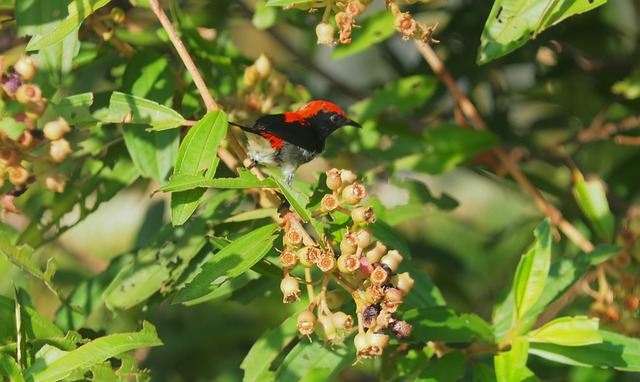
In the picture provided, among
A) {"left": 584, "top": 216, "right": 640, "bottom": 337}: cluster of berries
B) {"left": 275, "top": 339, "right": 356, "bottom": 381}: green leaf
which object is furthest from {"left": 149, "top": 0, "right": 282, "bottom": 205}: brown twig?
{"left": 584, "top": 216, "right": 640, "bottom": 337}: cluster of berries

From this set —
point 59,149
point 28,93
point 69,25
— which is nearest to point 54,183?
point 59,149

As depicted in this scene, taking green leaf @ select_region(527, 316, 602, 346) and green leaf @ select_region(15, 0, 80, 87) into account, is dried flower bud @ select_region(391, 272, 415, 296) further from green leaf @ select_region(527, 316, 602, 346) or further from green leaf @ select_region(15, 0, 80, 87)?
green leaf @ select_region(15, 0, 80, 87)

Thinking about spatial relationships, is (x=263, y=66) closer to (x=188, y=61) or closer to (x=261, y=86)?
(x=261, y=86)

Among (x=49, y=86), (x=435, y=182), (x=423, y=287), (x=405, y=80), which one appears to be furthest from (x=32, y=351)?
(x=435, y=182)

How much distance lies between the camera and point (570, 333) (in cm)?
183

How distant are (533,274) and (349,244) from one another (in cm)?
59

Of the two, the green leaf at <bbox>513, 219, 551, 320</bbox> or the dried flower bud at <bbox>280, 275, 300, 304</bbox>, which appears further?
the green leaf at <bbox>513, 219, 551, 320</bbox>

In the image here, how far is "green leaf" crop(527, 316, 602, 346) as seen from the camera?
70.3 inches

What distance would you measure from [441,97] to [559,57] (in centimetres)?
47

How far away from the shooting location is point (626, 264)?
245 cm

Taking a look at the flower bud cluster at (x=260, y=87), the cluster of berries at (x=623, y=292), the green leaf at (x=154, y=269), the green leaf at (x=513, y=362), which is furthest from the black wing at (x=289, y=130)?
the cluster of berries at (x=623, y=292)

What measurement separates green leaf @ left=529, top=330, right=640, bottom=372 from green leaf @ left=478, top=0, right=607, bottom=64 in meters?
0.65

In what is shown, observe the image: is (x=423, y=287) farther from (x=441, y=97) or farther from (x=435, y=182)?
(x=435, y=182)

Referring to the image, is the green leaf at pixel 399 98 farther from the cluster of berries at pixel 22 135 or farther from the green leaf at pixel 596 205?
the cluster of berries at pixel 22 135
